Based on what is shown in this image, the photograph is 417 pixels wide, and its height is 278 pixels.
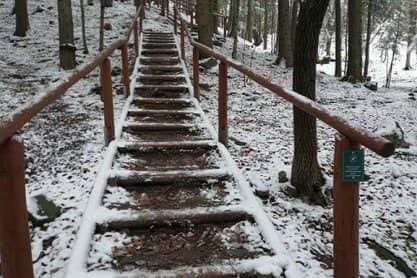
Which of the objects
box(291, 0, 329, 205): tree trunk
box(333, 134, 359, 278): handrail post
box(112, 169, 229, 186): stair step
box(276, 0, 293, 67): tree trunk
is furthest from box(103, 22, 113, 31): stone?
box(333, 134, 359, 278): handrail post

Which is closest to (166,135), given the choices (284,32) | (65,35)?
(65,35)

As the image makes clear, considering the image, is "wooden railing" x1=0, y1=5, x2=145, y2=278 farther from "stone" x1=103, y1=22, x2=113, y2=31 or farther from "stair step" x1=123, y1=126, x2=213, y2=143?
"stone" x1=103, y1=22, x2=113, y2=31

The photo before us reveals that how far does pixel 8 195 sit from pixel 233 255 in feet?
5.98

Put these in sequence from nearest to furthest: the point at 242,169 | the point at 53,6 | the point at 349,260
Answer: the point at 349,260 → the point at 242,169 → the point at 53,6

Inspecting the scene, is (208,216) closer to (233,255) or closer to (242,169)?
(233,255)

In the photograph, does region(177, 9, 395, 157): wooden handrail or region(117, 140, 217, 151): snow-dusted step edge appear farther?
region(117, 140, 217, 151): snow-dusted step edge

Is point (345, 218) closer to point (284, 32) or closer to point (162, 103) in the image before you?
point (162, 103)

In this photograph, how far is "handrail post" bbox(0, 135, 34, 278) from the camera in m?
2.00

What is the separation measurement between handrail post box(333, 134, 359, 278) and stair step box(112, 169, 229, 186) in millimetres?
2078

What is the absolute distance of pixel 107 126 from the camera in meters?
5.20

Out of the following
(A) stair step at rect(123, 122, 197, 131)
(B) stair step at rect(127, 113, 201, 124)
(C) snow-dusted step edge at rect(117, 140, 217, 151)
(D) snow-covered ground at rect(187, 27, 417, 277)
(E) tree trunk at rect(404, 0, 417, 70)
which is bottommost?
(D) snow-covered ground at rect(187, 27, 417, 277)

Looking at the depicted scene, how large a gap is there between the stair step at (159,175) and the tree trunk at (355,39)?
11131 millimetres

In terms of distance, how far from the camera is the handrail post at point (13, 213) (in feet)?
6.55

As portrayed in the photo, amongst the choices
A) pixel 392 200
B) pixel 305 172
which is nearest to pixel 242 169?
pixel 305 172
